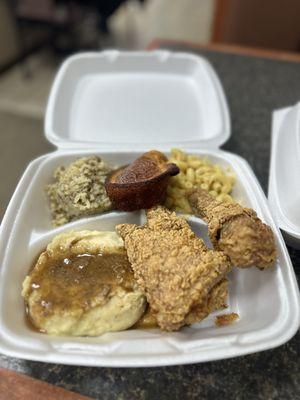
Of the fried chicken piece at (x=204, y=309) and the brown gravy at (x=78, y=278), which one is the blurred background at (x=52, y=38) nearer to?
the brown gravy at (x=78, y=278)

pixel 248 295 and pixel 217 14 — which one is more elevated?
pixel 217 14

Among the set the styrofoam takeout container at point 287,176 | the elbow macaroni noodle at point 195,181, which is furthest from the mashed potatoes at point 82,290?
the styrofoam takeout container at point 287,176

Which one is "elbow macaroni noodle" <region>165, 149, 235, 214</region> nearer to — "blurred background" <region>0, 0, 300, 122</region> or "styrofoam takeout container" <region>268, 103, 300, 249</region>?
"styrofoam takeout container" <region>268, 103, 300, 249</region>

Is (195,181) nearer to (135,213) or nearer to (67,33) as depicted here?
(135,213)

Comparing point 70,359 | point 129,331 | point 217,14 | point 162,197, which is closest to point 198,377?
point 129,331

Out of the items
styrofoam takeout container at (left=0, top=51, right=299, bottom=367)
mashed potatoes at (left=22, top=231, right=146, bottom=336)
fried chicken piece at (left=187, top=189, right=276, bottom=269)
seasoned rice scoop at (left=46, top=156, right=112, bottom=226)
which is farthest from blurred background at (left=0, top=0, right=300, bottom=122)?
fried chicken piece at (left=187, top=189, right=276, bottom=269)

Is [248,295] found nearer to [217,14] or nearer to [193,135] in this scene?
[193,135]

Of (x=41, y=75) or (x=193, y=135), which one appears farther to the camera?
(x=41, y=75)
